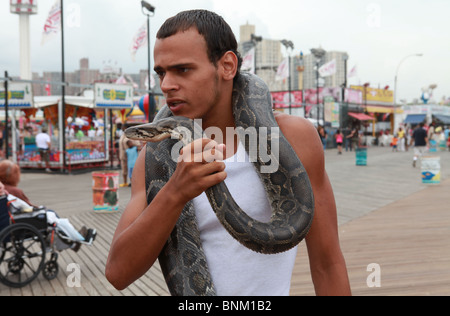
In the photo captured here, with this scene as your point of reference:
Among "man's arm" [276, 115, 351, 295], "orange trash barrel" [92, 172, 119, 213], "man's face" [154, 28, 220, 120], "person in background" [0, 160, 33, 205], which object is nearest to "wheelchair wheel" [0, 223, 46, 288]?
"person in background" [0, 160, 33, 205]

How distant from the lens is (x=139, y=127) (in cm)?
176

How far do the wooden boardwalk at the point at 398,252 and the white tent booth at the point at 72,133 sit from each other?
1341 cm

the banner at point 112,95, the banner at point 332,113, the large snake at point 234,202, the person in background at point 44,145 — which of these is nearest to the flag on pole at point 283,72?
the banner at point 332,113

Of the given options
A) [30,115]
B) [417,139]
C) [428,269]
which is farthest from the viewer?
[30,115]

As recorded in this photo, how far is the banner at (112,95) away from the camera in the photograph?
19.2 metres

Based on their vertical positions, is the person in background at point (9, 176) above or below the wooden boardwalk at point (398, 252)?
above

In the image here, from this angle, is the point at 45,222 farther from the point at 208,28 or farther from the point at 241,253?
the point at 208,28

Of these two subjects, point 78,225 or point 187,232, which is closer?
point 187,232

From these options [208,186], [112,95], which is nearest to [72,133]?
[112,95]

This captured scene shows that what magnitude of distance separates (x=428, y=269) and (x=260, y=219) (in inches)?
203

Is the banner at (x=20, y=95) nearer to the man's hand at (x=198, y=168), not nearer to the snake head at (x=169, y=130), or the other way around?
the snake head at (x=169, y=130)
